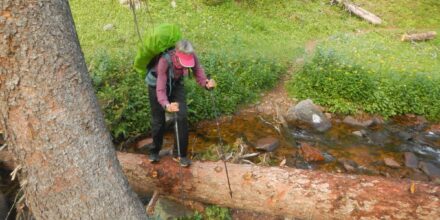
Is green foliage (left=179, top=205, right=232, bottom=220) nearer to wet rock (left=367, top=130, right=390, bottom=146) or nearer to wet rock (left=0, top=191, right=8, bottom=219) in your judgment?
wet rock (left=0, top=191, right=8, bottom=219)

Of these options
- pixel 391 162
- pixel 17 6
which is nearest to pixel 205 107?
pixel 391 162

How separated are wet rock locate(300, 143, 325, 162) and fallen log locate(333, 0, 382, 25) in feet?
34.8

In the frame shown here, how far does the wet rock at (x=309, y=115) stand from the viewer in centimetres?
901

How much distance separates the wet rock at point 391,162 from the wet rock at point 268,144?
91.8 inches

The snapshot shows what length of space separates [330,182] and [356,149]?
384 centimetres

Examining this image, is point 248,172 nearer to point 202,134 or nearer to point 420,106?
point 202,134

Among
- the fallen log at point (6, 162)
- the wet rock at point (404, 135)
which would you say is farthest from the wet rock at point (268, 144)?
the fallen log at point (6, 162)

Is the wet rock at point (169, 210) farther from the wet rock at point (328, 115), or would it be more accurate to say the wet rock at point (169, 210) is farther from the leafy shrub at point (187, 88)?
the wet rock at point (328, 115)

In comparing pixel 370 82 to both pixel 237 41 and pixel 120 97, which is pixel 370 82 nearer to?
pixel 237 41

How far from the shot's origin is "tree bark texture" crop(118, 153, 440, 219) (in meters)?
4.43

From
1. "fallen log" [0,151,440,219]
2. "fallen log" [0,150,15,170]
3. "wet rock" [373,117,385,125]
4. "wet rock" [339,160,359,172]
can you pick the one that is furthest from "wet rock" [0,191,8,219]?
"wet rock" [373,117,385,125]

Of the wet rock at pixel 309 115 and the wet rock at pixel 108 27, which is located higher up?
the wet rock at pixel 108 27

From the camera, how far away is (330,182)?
4695mm

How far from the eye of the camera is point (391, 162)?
303 inches
